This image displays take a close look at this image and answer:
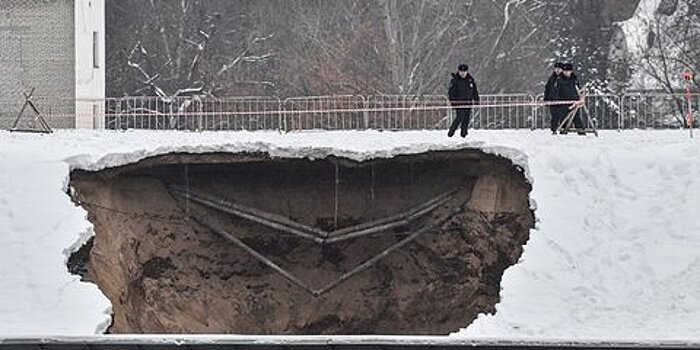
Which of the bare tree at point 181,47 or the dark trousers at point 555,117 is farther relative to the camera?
the bare tree at point 181,47

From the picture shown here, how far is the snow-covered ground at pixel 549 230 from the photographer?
29.5 metres

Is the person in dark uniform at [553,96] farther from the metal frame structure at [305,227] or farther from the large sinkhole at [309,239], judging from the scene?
the metal frame structure at [305,227]

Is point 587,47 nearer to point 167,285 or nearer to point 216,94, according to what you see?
point 216,94

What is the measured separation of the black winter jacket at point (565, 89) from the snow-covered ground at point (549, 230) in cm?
204

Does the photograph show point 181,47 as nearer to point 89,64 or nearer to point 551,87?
point 89,64

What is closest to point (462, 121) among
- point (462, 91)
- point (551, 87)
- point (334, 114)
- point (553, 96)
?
point (462, 91)

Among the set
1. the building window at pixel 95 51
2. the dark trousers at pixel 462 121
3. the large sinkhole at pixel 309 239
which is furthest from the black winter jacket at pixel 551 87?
the building window at pixel 95 51

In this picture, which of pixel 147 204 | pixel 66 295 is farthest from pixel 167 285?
pixel 66 295

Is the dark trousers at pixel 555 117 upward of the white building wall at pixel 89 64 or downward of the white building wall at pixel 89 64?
downward

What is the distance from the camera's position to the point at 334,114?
171 feet

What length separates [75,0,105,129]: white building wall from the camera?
49844mm

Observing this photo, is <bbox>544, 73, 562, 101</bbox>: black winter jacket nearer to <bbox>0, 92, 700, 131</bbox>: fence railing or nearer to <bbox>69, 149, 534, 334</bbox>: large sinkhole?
<bbox>69, 149, 534, 334</bbox>: large sinkhole

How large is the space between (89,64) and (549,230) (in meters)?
22.9

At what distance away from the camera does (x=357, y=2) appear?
77.8 m
